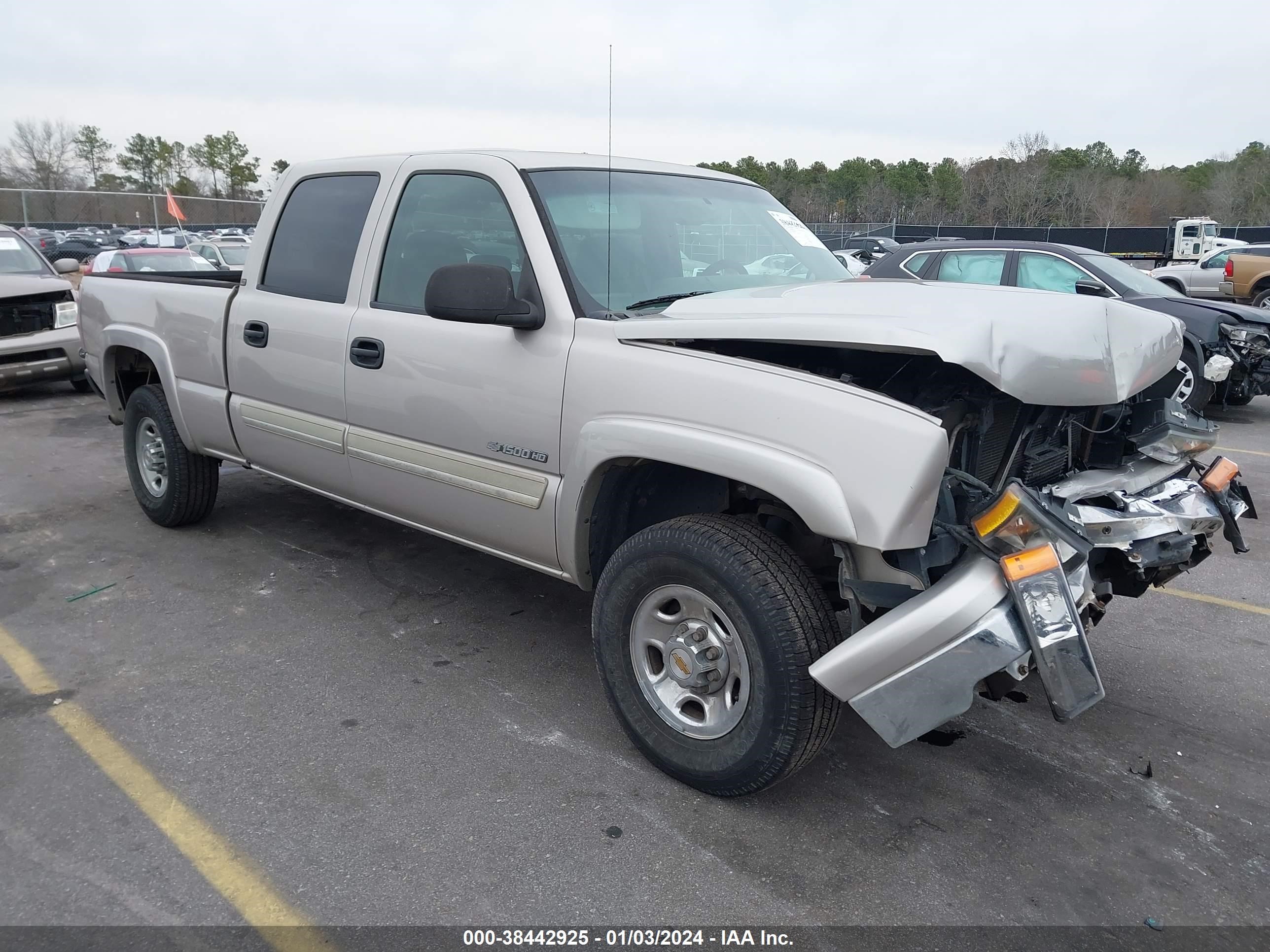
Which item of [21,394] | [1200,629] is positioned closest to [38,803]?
A: [1200,629]

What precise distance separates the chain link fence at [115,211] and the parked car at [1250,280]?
31.2 m

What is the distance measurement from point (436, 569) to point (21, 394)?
789cm

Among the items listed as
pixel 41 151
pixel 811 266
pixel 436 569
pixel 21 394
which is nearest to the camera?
pixel 811 266

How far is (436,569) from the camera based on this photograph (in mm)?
5055

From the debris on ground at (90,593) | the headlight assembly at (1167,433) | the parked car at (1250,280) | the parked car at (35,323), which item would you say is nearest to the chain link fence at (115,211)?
the parked car at (35,323)

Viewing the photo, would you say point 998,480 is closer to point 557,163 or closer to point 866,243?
point 557,163

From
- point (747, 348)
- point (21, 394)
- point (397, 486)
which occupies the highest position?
point (747, 348)

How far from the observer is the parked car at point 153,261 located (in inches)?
516

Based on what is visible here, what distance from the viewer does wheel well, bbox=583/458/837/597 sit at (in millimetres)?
3211

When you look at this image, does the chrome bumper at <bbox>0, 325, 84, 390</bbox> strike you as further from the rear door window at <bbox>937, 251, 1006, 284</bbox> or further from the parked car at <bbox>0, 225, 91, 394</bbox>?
the rear door window at <bbox>937, 251, 1006, 284</bbox>

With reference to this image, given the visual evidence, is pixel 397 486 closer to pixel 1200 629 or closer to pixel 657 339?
pixel 657 339

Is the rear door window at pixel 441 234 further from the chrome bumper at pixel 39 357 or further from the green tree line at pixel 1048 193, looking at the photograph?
the green tree line at pixel 1048 193

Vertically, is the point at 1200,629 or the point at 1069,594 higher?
the point at 1069,594

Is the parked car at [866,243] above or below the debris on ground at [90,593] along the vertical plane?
above
